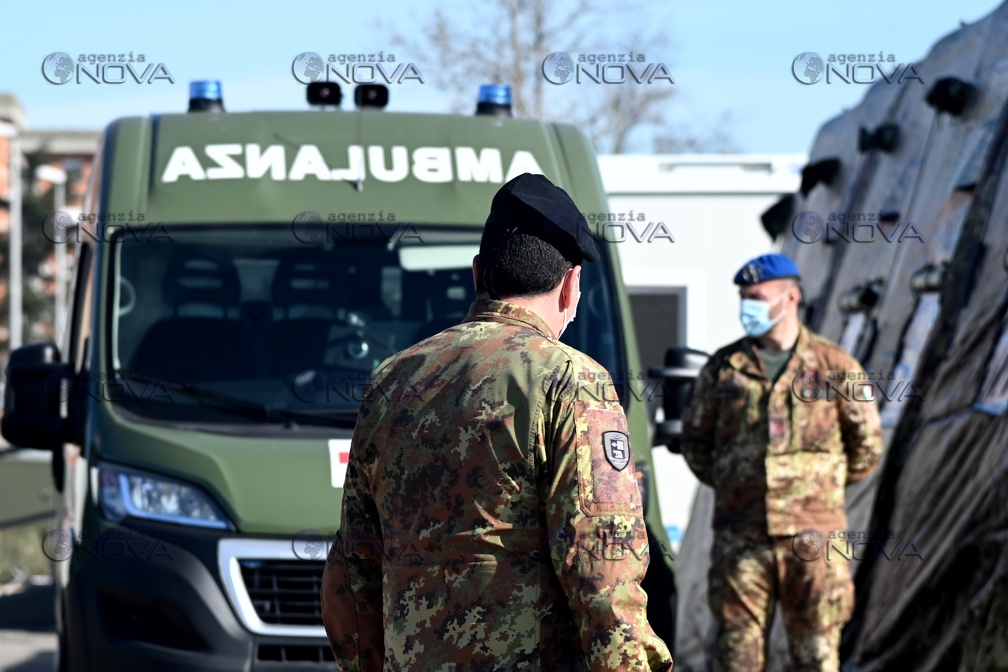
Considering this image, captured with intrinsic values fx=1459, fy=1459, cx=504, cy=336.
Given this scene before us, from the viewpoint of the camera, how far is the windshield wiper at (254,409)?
5355mm

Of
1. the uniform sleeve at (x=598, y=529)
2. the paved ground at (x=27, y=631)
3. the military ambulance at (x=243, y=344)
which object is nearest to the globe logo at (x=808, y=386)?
the military ambulance at (x=243, y=344)

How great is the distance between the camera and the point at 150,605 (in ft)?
16.2

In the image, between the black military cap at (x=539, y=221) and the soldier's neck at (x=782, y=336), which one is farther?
the soldier's neck at (x=782, y=336)

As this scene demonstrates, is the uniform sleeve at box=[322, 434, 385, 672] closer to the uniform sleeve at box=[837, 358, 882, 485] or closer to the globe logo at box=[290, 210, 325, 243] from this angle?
the globe logo at box=[290, 210, 325, 243]

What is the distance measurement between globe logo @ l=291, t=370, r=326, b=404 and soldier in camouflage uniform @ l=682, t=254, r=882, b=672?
1665 millimetres

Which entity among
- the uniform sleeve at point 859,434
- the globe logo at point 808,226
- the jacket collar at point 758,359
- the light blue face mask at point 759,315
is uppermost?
the globe logo at point 808,226

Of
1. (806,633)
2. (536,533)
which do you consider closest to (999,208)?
(806,633)

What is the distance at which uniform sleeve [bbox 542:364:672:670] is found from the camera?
262 cm

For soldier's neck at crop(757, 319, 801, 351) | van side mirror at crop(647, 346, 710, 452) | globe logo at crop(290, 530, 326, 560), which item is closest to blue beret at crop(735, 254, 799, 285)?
soldier's neck at crop(757, 319, 801, 351)

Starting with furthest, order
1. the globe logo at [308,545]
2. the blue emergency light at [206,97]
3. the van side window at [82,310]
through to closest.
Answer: the blue emergency light at [206,97], the van side window at [82,310], the globe logo at [308,545]

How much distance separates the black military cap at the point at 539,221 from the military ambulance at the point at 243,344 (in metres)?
2.42

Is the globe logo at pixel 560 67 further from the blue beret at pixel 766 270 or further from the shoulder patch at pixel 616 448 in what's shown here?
the shoulder patch at pixel 616 448

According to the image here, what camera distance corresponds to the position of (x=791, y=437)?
6031 mm

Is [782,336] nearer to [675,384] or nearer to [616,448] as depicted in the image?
[675,384]
